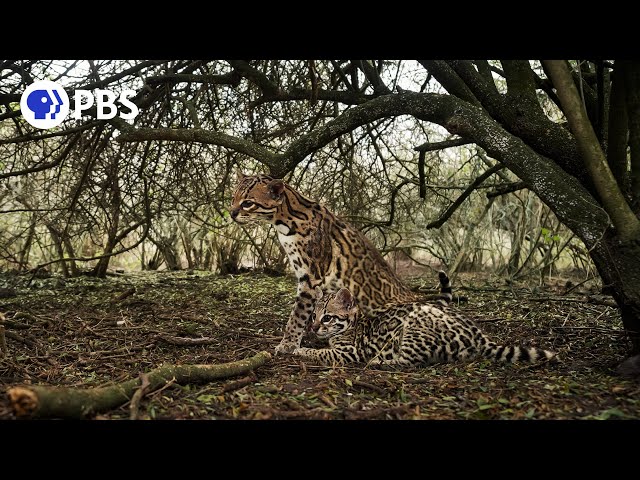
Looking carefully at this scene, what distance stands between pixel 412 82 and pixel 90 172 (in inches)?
158

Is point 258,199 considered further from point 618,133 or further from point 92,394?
point 618,133

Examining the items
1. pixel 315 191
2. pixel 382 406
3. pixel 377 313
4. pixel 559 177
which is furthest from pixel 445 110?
pixel 315 191

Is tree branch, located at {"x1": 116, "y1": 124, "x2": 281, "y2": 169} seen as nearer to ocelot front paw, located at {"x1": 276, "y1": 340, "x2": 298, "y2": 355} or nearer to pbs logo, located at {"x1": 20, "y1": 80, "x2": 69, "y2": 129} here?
pbs logo, located at {"x1": 20, "y1": 80, "x2": 69, "y2": 129}

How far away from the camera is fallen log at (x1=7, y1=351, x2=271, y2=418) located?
115 inches

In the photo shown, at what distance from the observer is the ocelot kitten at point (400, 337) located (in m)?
4.66

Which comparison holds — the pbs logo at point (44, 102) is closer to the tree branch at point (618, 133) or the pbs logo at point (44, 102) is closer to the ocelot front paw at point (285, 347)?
the ocelot front paw at point (285, 347)

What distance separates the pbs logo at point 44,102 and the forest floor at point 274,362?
174cm

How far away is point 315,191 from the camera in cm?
881

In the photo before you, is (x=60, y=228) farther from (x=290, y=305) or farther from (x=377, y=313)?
(x=377, y=313)

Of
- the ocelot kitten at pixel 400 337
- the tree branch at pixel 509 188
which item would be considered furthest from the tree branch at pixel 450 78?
the ocelot kitten at pixel 400 337

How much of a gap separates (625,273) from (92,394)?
125 inches

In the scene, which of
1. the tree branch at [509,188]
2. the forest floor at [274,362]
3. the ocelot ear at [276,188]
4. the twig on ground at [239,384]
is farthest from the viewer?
the tree branch at [509,188]

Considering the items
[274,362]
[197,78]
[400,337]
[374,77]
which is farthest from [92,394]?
[374,77]

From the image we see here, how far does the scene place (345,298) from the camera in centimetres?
512
